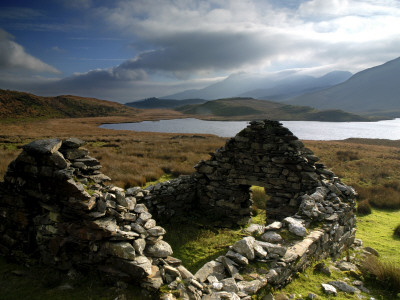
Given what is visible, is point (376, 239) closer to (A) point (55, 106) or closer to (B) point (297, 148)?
(B) point (297, 148)

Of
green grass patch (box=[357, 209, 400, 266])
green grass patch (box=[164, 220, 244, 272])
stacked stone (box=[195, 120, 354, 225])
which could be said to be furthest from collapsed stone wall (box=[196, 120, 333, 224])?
green grass patch (box=[357, 209, 400, 266])

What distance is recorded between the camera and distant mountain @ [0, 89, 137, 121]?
2746 inches

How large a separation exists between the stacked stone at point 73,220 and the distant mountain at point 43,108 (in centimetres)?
7120

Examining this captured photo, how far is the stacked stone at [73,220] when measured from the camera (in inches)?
170

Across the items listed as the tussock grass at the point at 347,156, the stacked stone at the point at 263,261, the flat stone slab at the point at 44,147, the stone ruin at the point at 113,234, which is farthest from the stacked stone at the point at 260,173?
the tussock grass at the point at 347,156

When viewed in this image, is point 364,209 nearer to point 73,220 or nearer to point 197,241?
point 197,241

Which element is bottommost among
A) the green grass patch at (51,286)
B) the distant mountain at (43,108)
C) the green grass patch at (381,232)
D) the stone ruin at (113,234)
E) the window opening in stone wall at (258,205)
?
the green grass patch at (381,232)

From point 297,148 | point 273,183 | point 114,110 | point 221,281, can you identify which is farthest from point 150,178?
point 114,110

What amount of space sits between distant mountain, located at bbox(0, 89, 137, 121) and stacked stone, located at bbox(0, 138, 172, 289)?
234 feet

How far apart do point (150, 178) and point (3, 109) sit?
7524 cm

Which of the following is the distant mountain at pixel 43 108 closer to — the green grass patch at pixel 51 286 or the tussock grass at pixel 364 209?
the green grass patch at pixel 51 286

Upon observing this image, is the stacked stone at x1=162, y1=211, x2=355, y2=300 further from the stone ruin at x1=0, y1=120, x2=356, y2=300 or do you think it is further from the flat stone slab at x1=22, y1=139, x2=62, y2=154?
the flat stone slab at x1=22, y1=139, x2=62, y2=154

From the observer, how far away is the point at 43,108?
8444cm

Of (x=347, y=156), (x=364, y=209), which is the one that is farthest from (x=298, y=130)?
(x=364, y=209)
